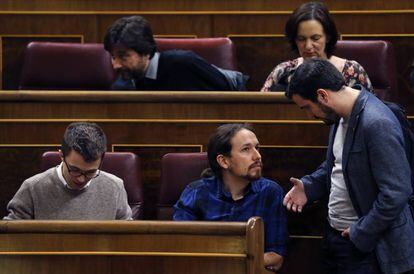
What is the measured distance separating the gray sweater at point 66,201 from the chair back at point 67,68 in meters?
0.33

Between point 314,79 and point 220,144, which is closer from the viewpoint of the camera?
point 314,79

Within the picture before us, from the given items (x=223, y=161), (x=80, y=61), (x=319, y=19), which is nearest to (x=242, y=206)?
(x=223, y=161)

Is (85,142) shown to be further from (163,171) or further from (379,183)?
(379,183)

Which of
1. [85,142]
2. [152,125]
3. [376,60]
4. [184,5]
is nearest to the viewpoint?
[85,142]

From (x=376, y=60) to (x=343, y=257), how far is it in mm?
395

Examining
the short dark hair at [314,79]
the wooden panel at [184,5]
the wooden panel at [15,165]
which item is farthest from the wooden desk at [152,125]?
Answer: the wooden panel at [184,5]

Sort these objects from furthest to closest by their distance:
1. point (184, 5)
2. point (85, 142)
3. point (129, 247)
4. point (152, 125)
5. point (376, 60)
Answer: point (184, 5), point (376, 60), point (152, 125), point (85, 142), point (129, 247)

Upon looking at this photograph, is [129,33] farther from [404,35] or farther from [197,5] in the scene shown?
[404,35]

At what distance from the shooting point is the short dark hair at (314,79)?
0.93m

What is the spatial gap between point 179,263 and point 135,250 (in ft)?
0.13

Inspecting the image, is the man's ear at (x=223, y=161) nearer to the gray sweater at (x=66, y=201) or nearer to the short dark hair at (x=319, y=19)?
the gray sweater at (x=66, y=201)

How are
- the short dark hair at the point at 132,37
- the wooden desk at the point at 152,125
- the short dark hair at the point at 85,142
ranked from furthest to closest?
the short dark hair at the point at 132,37, the wooden desk at the point at 152,125, the short dark hair at the point at 85,142

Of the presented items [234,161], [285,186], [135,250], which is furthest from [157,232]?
[285,186]

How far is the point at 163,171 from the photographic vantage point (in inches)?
43.7
